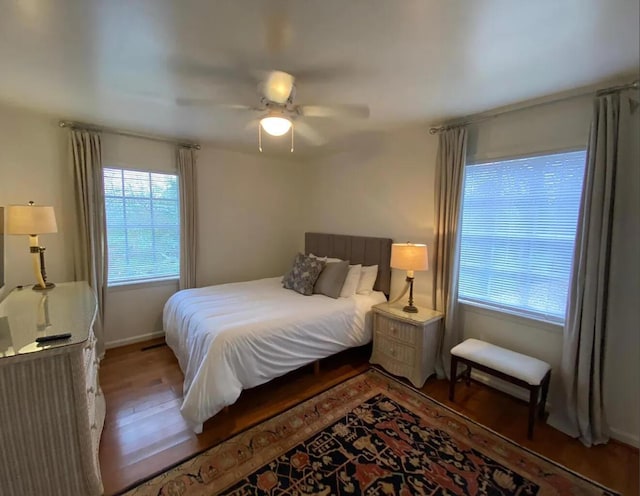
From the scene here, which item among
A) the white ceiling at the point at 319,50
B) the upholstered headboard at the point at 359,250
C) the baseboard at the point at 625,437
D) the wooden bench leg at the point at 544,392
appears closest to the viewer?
the white ceiling at the point at 319,50

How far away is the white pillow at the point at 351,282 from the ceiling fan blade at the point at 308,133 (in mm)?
1526

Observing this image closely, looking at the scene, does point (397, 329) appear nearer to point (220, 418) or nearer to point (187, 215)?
point (220, 418)

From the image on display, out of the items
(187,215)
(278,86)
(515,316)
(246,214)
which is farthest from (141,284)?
(515,316)

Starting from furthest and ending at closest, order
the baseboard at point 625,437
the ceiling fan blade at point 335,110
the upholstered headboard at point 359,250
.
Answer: the upholstered headboard at point 359,250, the ceiling fan blade at point 335,110, the baseboard at point 625,437

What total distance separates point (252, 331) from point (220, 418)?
68cm

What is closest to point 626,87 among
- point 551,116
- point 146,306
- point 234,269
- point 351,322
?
point 551,116

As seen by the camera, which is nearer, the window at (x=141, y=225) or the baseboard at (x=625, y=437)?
the baseboard at (x=625, y=437)

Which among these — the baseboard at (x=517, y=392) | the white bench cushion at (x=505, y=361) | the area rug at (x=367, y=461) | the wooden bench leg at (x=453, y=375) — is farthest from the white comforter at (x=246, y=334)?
the baseboard at (x=517, y=392)

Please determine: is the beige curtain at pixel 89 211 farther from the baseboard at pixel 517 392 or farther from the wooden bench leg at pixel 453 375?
the baseboard at pixel 517 392

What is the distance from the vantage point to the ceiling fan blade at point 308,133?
283 cm

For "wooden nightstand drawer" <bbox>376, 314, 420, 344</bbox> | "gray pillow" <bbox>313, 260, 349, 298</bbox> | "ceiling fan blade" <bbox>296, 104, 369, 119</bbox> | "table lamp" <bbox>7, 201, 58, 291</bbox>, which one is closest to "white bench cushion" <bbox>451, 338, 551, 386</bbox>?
"wooden nightstand drawer" <bbox>376, 314, 420, 344</bbox>

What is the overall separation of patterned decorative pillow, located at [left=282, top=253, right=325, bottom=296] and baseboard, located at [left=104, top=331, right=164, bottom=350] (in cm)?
169

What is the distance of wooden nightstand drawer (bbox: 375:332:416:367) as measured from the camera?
2.68m

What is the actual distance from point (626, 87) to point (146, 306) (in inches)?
183
